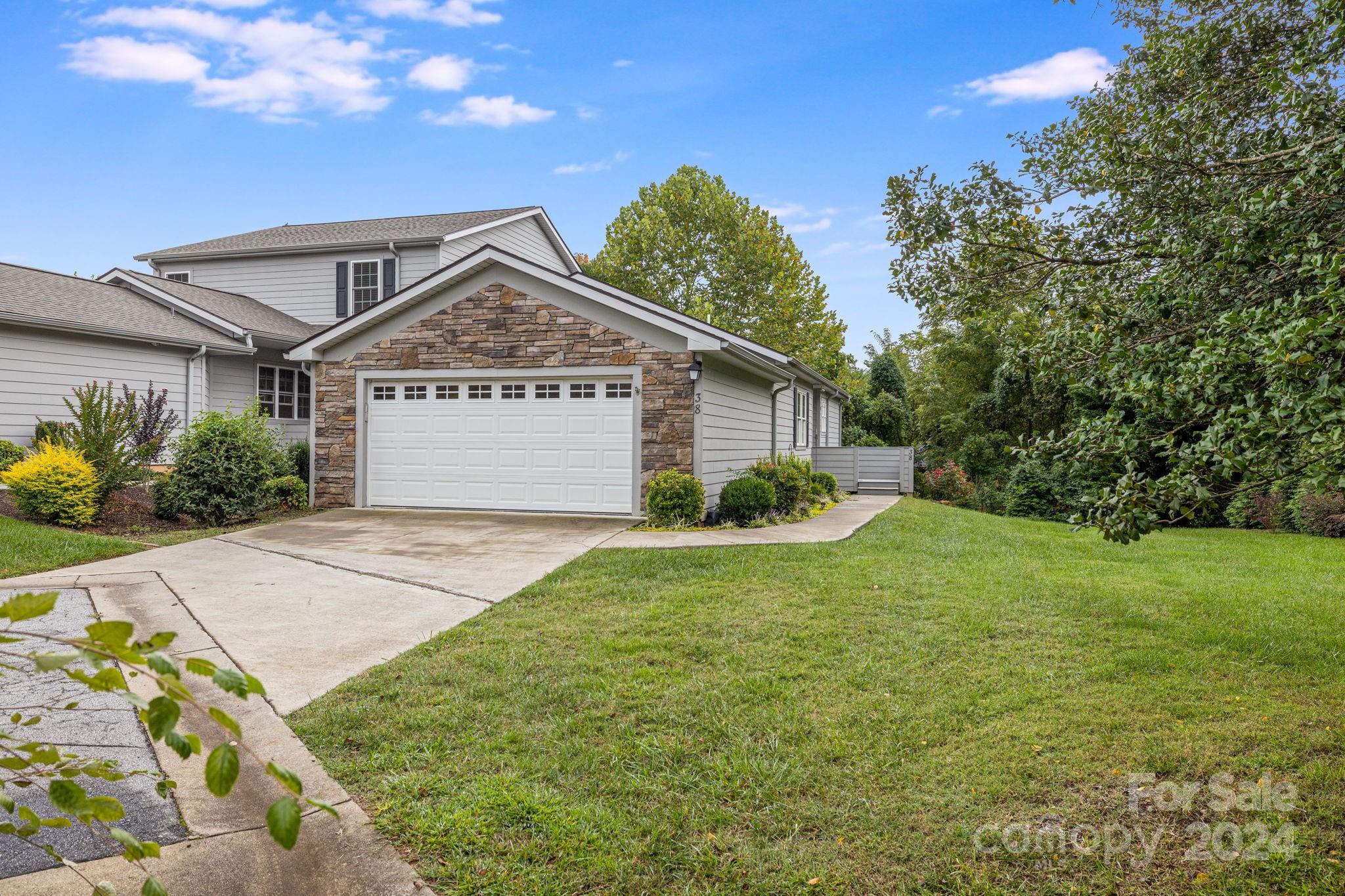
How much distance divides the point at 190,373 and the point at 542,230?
1022 cm

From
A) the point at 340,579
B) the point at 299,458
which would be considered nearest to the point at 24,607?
the point at 340,579

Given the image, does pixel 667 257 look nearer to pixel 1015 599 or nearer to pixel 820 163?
pixel 820 163

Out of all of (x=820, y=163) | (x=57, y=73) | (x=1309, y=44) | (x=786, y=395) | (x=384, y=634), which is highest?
(x=57, y=73)

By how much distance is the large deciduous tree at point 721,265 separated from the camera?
29.7 m

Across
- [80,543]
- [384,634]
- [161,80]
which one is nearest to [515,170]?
[161,80]

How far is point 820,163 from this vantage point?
645 inches

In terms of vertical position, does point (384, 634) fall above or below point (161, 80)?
below

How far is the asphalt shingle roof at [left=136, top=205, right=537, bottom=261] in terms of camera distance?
62.6 feet

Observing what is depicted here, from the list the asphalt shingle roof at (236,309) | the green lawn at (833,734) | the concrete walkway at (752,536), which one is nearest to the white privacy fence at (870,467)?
the concrete walkway at (752,536)

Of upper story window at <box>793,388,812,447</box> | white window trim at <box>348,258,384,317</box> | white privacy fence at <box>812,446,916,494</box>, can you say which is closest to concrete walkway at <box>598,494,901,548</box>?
upper story window at <box>793,388,812,447</box>

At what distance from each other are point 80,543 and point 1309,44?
453 inches

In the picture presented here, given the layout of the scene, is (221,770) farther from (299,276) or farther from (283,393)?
(299,276)

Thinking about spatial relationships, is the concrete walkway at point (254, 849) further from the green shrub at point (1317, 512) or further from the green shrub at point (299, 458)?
the green shrub at point (1317, 512)

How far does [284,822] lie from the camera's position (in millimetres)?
979
